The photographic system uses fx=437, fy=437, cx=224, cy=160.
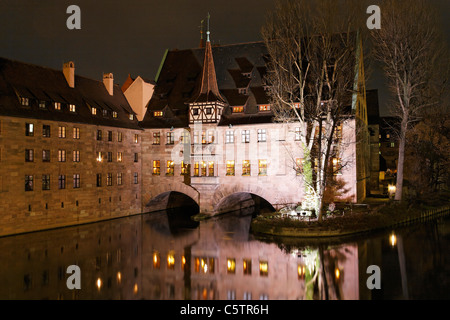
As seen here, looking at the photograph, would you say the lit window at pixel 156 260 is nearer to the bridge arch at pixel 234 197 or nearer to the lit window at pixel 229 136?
the bridge arch at pixel 234 197

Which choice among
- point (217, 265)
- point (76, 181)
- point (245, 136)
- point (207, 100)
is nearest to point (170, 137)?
point (207, 100)

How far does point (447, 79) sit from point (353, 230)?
42.7 feet

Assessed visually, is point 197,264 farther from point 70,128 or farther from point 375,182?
point 375,182

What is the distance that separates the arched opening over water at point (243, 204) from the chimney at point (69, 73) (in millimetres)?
13900

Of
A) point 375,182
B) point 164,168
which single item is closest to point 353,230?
point 164,168

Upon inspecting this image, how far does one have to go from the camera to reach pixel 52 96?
94.1 feet

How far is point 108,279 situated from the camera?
1639 centimetres

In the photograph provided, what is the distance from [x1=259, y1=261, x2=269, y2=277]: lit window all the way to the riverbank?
5.34 metres

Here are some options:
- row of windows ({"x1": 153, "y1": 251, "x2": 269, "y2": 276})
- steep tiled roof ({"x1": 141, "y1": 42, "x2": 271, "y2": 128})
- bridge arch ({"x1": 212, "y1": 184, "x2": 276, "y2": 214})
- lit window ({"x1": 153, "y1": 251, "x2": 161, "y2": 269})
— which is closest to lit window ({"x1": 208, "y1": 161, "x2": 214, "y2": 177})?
bridge arch ({"x1": 212, "y1": 184, "x2": 276, "y2": 214})

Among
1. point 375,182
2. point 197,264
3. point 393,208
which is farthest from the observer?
point 375,182

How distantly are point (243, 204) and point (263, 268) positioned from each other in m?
→ 21.4

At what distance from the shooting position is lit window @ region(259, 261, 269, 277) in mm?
17078

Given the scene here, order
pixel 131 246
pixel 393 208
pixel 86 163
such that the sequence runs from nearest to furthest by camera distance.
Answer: pixel 131 246, pixel 393 208, pixel 86 163

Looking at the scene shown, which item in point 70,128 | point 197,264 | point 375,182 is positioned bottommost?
point 197,264
